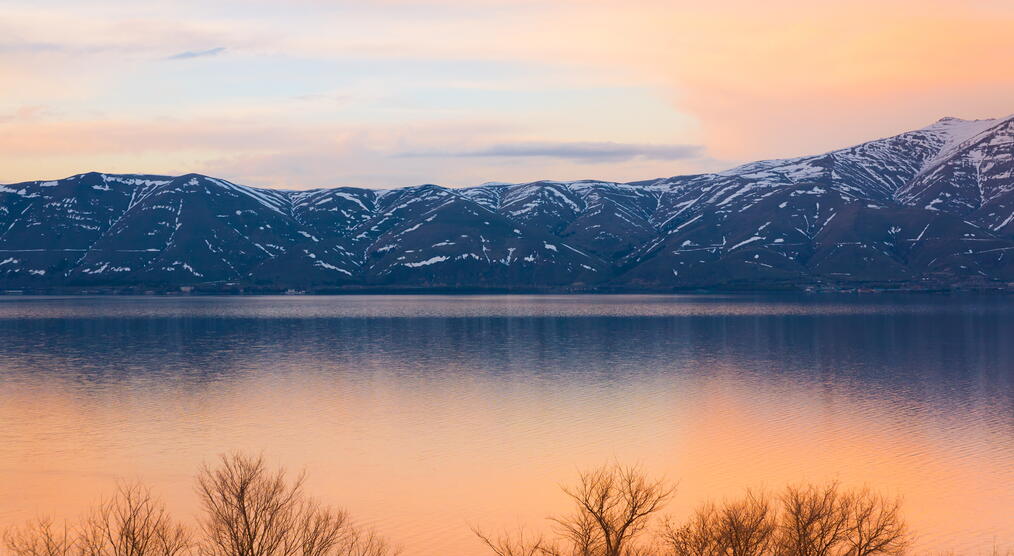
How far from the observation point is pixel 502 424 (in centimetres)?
7581

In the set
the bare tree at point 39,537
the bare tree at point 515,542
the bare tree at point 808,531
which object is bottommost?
the bare tree at point 515,542

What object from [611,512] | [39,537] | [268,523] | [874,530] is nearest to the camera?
[268,523]

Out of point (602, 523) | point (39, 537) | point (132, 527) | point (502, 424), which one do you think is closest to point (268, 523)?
point (132, 527)

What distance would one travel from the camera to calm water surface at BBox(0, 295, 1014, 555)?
5362 centimetres

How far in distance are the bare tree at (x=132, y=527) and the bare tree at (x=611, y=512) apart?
1578 centimetres

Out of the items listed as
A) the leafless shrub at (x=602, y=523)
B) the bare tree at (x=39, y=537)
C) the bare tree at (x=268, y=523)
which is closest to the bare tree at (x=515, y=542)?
the leafless shrub at (x=602, y=523)

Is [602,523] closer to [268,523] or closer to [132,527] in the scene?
[268,523]

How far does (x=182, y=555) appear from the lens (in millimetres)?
41000

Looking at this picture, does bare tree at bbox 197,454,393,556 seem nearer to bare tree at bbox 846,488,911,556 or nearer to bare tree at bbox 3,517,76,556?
bare tree at bbox 3,517,76,556

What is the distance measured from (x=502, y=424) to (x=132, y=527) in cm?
4122

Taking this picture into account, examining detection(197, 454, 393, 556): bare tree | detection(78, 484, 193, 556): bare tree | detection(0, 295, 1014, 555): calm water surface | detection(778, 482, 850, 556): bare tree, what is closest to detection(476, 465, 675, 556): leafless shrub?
detection(0, 295, 1014, 555): calm water surface

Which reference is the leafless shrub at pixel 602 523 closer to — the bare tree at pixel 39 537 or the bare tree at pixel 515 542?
the bare tree at pixel 515 542

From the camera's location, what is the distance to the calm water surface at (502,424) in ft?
176

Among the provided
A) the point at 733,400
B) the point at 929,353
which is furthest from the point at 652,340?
the point at 733,400
